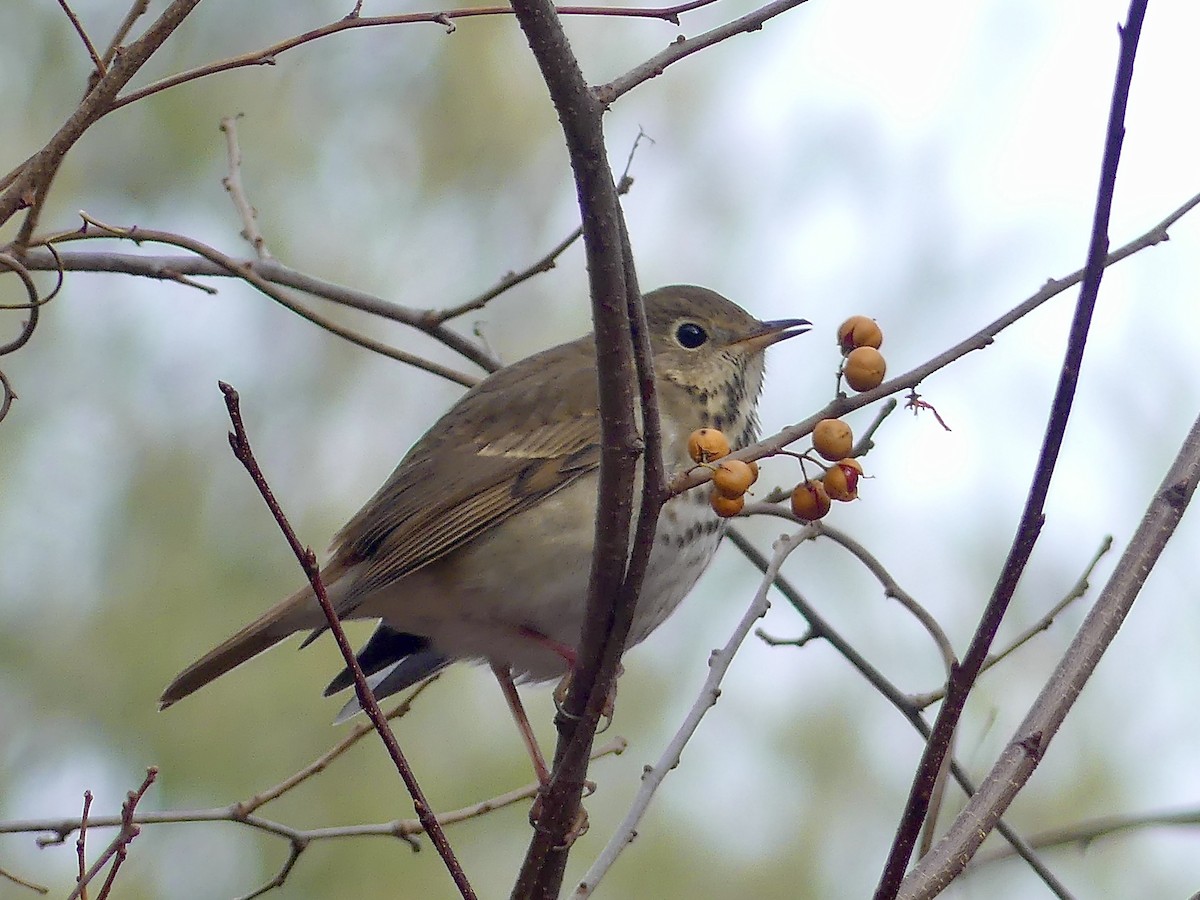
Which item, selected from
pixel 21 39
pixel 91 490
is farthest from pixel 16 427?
pixel 21 39

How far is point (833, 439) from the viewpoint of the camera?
198 cm

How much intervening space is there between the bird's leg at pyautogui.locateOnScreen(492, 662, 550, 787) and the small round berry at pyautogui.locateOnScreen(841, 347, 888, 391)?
1.46m

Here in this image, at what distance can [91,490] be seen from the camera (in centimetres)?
697

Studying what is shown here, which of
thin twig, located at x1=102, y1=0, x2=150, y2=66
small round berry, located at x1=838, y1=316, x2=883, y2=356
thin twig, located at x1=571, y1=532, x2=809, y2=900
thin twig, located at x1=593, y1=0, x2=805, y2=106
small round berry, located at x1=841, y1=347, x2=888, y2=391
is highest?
thin twig, located at x1=102, y1=0, x2=150, y2=66

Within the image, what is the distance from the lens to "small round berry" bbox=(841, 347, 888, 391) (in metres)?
1.97

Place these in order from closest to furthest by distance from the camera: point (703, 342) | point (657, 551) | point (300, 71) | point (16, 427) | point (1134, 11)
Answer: point (1134, 11) < point (657, 551) < point (703, 342) < point (16, 427) < point (300, 71)

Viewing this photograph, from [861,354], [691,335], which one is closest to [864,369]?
[861,354]

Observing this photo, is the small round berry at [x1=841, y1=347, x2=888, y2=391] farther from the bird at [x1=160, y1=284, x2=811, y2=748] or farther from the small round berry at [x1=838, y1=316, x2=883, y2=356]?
the bird at [x1=160, y1=284, x2=811, y2=748]

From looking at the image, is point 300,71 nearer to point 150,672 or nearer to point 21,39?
point 21,39

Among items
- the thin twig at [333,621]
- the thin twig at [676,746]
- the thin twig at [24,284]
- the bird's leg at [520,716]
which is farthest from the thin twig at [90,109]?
the bird's leg at [520,716]

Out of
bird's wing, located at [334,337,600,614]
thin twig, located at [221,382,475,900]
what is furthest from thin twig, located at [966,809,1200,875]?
bird's wing, located at [334,337,600,614]

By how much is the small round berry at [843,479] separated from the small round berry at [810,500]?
2 centimetres

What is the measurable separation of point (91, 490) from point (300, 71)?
279 cm

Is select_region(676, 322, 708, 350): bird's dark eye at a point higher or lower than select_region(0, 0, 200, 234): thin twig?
higher
